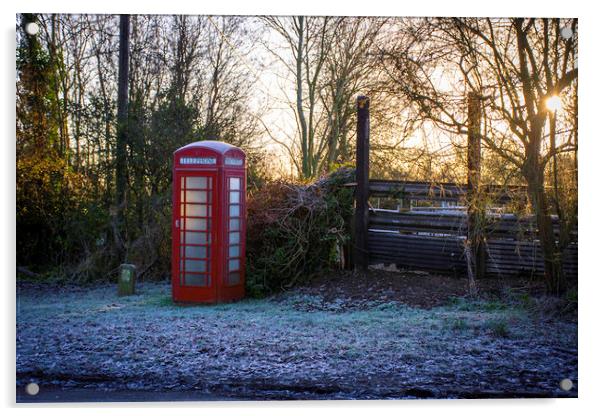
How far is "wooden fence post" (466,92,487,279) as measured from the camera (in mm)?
6910

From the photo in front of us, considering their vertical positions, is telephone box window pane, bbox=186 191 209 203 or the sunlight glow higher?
the sunlight glow

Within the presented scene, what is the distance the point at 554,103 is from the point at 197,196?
12.2 feet

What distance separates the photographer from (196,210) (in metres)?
8.05

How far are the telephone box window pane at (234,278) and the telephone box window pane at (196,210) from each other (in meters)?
0.77

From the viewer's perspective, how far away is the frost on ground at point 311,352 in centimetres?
548

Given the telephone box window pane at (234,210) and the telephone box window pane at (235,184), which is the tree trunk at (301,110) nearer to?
the telephone box window pane at (235,184)

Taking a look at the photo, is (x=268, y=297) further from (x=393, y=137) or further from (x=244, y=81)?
(x=244, y=81)

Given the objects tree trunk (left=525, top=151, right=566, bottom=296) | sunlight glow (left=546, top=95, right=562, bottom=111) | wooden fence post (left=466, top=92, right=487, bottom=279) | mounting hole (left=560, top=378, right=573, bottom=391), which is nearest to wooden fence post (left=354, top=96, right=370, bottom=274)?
wooden fence post (left=466, top=92, right=487, bottom=279)

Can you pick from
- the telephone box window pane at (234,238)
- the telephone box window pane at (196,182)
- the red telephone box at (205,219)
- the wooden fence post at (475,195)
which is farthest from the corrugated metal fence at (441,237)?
the telephone box window pane at (196,182)

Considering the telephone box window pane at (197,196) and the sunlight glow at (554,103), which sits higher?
the sunlight glow at (554,103)

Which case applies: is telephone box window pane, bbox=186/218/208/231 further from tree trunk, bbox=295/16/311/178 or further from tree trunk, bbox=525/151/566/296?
tree trunk, bbox=525/151/566/296

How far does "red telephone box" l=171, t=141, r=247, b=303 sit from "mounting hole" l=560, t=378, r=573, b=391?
3798 millimetres

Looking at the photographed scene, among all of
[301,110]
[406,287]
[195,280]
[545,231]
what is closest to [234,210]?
[195,280]

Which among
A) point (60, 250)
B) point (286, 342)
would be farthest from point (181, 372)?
point (60, 250)
